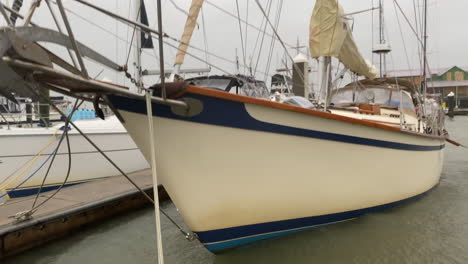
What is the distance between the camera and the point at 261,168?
3082 mm

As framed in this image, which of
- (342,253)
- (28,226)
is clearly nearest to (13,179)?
(28,226)

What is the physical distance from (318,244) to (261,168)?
4.84ft

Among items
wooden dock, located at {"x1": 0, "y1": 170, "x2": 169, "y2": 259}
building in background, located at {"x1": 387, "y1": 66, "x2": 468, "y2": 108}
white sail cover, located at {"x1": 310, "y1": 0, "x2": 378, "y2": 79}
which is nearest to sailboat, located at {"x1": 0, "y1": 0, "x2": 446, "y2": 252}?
white sail cover, located at {"x1": 310, "y1": 0, "x2": 378, "y2": 79}

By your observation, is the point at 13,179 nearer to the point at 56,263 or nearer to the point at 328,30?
the point at 56,263

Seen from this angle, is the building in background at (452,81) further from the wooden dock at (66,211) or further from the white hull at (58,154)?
the wooden dock at (66,211)

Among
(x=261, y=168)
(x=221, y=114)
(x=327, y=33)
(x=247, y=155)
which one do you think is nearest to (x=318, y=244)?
(x=261, y=168)

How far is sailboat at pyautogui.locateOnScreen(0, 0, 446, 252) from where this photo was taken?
2553 millimetres

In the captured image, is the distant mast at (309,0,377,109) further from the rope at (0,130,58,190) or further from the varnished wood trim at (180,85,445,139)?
the rope at (0,130,58,190)

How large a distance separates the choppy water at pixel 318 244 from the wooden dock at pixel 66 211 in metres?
0.15

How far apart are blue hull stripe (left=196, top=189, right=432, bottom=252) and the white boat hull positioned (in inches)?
0.4

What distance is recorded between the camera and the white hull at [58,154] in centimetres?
646

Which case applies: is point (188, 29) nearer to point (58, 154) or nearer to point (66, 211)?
point (58, 154)

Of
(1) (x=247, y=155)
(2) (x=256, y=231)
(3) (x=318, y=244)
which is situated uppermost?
(1) (x=247, y=155)

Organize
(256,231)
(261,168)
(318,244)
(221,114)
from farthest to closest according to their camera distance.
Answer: (318,244) < (256,231) < (261,168) < (221,114)
